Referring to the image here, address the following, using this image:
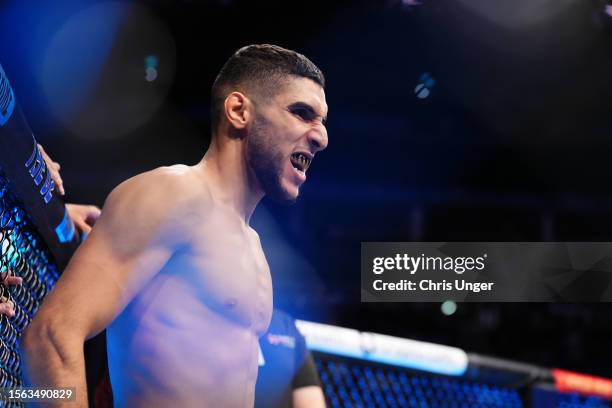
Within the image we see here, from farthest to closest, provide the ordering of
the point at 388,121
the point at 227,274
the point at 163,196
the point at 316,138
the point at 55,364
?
the point at 388,121 < the point at 316,138 < the point at 227,274 < the point at 163,196 < the point at 55,364

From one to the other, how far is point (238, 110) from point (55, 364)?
643 mm

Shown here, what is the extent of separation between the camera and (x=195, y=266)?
50.2 inches

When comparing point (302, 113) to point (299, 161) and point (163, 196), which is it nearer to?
point (299, 161)

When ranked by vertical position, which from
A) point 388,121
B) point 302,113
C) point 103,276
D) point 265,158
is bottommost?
point 103,276

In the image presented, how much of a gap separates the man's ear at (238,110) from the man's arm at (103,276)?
0.24 meters

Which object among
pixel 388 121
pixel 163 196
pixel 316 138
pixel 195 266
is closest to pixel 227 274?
pixel 195 266

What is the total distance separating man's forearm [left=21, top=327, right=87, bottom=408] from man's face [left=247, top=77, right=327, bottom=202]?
0.53m

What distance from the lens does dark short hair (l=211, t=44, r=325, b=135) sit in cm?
145

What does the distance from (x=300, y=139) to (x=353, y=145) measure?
6.46 meters

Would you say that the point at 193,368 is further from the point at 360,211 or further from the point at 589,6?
the point at 360,211

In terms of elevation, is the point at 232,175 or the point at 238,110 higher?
the point at 238,110

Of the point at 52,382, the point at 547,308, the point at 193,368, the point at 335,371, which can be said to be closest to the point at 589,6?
the point at 335,371

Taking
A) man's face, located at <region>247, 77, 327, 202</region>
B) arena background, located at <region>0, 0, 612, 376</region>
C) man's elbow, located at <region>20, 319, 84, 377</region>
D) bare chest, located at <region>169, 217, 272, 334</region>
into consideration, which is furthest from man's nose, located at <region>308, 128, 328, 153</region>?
arena background, located at <region>0, 0, 612, 376</region>

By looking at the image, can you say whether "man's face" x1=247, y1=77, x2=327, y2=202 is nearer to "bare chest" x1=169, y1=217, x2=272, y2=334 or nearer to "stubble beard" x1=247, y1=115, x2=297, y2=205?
"stubble beard" x1=247, y1=115, x2=297, y2=205
